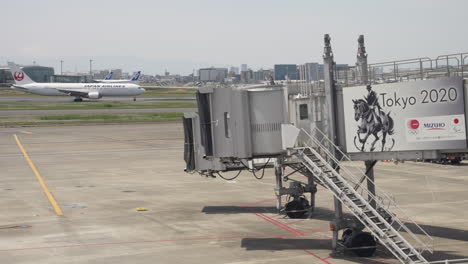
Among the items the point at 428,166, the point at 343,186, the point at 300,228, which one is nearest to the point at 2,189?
the point at 300,228

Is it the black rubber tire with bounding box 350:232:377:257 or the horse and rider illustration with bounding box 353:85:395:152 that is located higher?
the horse and rider illustration with bounding box 353:85:395:152

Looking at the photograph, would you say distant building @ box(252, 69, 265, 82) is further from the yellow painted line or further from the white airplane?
the white airplane

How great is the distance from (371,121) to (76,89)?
15573cm

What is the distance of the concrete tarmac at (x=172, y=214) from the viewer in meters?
29.0

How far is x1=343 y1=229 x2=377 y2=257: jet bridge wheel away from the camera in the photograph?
28077 mm

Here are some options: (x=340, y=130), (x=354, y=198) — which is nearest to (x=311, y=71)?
(x=340, y=130)

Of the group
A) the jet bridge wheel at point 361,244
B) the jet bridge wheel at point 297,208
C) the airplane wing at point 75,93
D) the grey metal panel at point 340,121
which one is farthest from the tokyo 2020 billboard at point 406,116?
the airplane wing at point 75,93

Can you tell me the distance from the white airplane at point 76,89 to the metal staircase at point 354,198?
150820 mm

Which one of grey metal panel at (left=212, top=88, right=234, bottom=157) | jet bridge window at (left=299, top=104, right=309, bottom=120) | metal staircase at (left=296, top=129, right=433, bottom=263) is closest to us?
metal staircase at (left=296, top=129, right=433, bottom=263)

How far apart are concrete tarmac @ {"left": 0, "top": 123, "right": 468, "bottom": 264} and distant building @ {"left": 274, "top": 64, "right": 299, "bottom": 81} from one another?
763cm

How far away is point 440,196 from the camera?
143ft

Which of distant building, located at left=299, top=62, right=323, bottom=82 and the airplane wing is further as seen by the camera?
the airplane wing

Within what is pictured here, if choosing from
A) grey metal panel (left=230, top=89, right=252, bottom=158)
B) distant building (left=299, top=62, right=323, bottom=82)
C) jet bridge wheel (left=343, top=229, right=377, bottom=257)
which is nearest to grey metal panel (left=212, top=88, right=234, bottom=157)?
grey metal panel (left=230, top=89, right=252, bottom=158)

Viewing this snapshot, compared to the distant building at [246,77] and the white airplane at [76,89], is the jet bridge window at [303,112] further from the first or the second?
the white airplane at [76,89]
